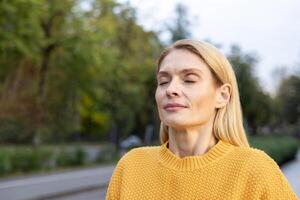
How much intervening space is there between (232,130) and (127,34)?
27.2m

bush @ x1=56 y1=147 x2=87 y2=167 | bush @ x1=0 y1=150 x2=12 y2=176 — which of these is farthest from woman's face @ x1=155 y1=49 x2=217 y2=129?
bush @ x1=56 y1=147 x2=87 y2=167

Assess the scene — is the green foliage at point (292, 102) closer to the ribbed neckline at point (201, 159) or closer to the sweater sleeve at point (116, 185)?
the sweater sleeve at point (116, 185)

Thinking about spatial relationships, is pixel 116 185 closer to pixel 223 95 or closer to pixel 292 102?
pixel 223 95

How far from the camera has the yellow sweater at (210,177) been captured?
1442mm

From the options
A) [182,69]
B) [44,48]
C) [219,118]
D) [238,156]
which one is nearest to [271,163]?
[238,156]

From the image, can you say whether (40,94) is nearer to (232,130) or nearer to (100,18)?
(100,18)

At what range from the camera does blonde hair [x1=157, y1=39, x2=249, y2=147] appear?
5.02ft

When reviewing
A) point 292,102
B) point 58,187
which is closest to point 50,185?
point 58,187

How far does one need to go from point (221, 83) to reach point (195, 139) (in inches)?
7.1

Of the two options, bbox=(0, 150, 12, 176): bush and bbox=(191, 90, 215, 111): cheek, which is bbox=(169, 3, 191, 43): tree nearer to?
bbox=(0, 150, 12, 176): bush

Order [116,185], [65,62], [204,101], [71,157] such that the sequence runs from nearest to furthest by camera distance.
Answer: [204,101] → [116,185] → [65,62] → [71,157]

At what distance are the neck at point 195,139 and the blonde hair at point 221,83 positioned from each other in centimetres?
3

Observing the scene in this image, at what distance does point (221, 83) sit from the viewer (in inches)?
61.9

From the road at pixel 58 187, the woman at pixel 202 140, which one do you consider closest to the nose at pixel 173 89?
the woman at pixel 202 140
